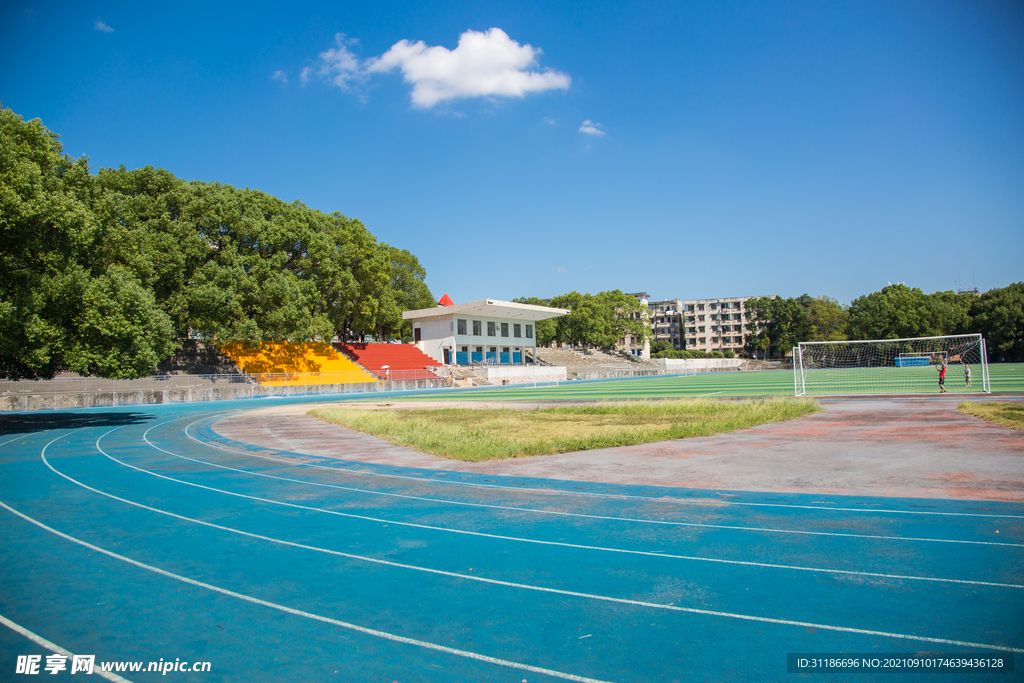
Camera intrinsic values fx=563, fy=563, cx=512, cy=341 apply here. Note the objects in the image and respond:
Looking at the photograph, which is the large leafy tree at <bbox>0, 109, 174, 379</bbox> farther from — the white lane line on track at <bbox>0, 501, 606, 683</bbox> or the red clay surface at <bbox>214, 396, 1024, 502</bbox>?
the white lane line on track at <bbox>0, 501, 606, 683</bbox>

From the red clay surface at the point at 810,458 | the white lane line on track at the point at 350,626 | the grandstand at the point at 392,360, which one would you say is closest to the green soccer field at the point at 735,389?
the grandstand at the point at 392,360

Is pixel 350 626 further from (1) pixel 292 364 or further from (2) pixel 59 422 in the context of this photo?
(1) pixel 292 364

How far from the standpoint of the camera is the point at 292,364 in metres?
49.0

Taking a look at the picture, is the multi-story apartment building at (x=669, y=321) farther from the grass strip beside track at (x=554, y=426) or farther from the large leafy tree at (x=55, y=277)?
the large leafy tree at (x=55, y=277)

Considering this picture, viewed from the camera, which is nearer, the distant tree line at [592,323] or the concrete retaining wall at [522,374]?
the concrete retaining wall at [522,374]

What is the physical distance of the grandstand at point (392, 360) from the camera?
53.1 meters

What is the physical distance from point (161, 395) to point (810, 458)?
37.6 m

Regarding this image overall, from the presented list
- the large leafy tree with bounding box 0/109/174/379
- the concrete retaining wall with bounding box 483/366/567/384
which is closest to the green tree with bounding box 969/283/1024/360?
the concrete retaining wall with bounding box 483/366/567/384

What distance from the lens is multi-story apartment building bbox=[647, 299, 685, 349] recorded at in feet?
464

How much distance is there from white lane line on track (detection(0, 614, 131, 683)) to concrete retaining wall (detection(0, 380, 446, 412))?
34930mm

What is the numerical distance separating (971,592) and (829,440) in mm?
8955

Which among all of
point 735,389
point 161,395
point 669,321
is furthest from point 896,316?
point 161,395

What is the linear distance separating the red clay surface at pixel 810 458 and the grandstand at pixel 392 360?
1418 inches

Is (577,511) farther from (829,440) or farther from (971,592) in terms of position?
(829,440)
